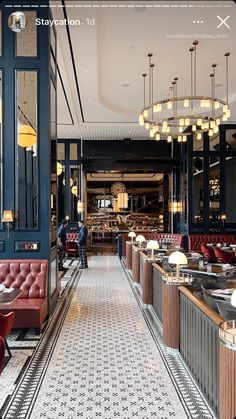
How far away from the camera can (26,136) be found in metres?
6.16

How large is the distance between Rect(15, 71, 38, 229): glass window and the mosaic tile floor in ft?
5.91

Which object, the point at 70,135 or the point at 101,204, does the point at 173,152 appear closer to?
the point at 70,135

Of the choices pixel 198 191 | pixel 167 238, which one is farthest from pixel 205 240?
pixel 198 191

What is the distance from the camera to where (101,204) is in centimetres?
2197

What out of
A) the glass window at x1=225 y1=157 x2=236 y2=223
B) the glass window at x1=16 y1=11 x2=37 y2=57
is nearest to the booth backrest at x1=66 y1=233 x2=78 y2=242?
the glass window at x1=225 y1=157 x2=236 y2=223

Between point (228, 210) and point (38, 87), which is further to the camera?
point (228, 210)

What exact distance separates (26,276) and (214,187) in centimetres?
1342

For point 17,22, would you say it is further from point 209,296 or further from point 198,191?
point 198,191

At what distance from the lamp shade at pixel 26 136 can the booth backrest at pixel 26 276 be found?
6.70ft

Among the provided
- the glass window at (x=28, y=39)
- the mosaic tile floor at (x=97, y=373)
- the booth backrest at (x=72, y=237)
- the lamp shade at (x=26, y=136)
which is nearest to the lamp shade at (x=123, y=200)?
the booth backrest at (x=72, y=237)

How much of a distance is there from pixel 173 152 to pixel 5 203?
1073 centimetres

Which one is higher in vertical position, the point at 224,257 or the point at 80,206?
the point at 80,206

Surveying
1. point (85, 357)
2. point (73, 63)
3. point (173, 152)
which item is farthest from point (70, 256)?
point (85, 357)

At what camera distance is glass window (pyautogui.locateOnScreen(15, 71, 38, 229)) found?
6.07 meters
